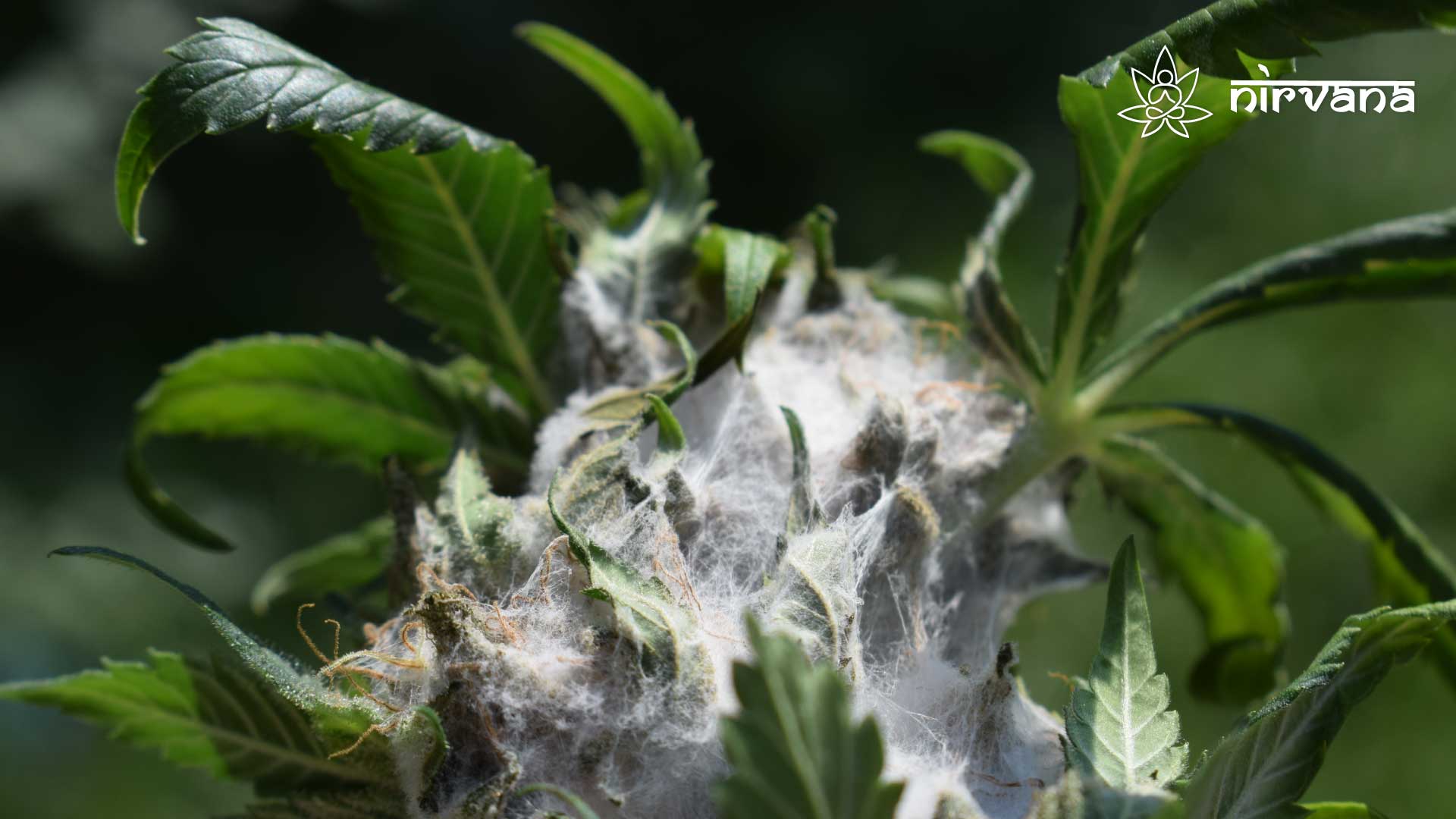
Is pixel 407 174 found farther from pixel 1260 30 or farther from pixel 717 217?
pixel 717 217

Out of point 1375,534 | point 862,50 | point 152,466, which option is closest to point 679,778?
point 1375,534

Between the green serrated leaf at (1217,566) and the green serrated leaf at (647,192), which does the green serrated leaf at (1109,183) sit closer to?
the green serrated leaf at (1217,566)

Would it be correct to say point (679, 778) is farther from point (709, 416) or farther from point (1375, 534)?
point (1375, 534)

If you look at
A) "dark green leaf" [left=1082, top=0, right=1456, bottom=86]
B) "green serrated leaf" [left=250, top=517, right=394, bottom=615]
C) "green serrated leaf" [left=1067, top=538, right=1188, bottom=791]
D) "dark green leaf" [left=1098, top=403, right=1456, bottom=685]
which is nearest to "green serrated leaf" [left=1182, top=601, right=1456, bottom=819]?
"green serrated leaf" [left=1067, top=538, right=1188, bottom=791]

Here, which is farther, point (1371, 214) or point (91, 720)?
point (1371, 214)

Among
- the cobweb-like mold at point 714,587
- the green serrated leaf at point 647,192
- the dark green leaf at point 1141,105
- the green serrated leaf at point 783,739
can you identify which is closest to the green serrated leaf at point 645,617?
the cobweb-like mold at point 714,587

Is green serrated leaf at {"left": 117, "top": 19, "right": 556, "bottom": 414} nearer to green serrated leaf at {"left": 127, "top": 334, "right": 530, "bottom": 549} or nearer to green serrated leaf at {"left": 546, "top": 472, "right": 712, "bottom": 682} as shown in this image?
green serrated leaf at {"left": 127, "top": 334, "right": 530, "bottom": 549}
